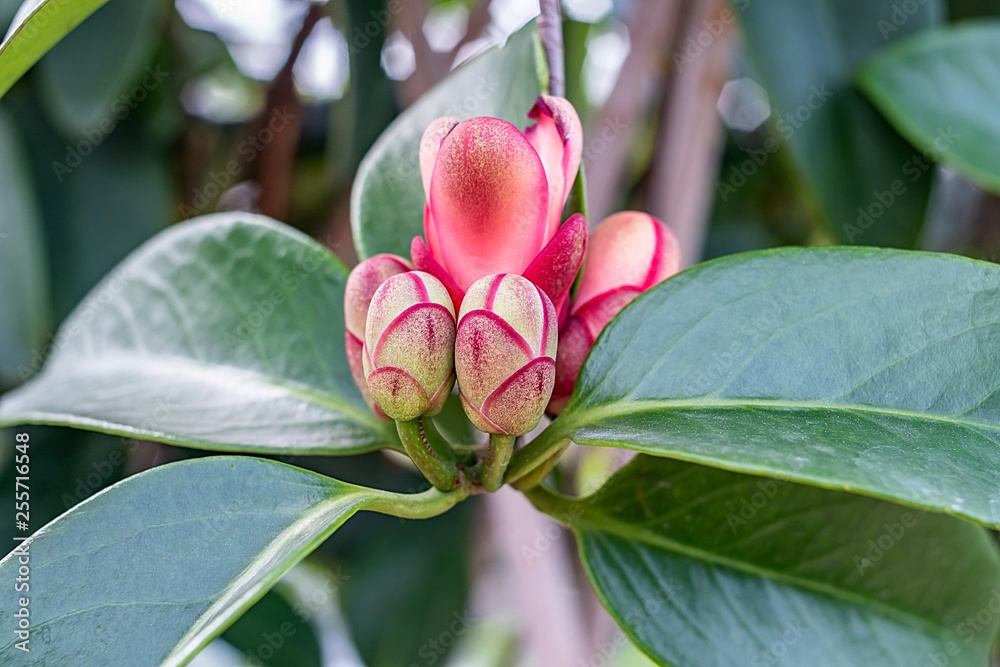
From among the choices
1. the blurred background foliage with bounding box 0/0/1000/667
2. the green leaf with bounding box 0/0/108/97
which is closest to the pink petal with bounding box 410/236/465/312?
the green leaf with bounding box 0/0/108/97

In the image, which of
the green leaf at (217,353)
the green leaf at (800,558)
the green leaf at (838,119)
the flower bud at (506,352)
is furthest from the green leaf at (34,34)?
the green leaf at (838,119)

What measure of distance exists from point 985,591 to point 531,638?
505mm

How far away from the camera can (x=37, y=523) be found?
1.01 m

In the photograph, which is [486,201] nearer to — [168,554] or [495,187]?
[495,187]

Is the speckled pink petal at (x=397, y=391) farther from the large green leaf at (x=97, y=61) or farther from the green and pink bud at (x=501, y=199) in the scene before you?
the large green leaf at (x=97, y=61)

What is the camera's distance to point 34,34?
423 mm

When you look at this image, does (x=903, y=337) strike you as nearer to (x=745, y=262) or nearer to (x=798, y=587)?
(x=745, y=262)

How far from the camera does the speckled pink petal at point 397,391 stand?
37cm

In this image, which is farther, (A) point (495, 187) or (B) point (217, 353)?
(B) point (217, 353)

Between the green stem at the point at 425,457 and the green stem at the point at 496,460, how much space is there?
0.06ft

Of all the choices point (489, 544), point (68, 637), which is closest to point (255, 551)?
point (68, 637)

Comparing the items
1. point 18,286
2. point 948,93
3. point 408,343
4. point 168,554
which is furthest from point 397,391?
point 948,93

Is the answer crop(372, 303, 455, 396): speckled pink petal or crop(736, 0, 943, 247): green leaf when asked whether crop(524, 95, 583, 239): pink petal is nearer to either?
crop(372, 303, 455, 396): speckled pink petal

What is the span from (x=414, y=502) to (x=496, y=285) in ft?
0.41
